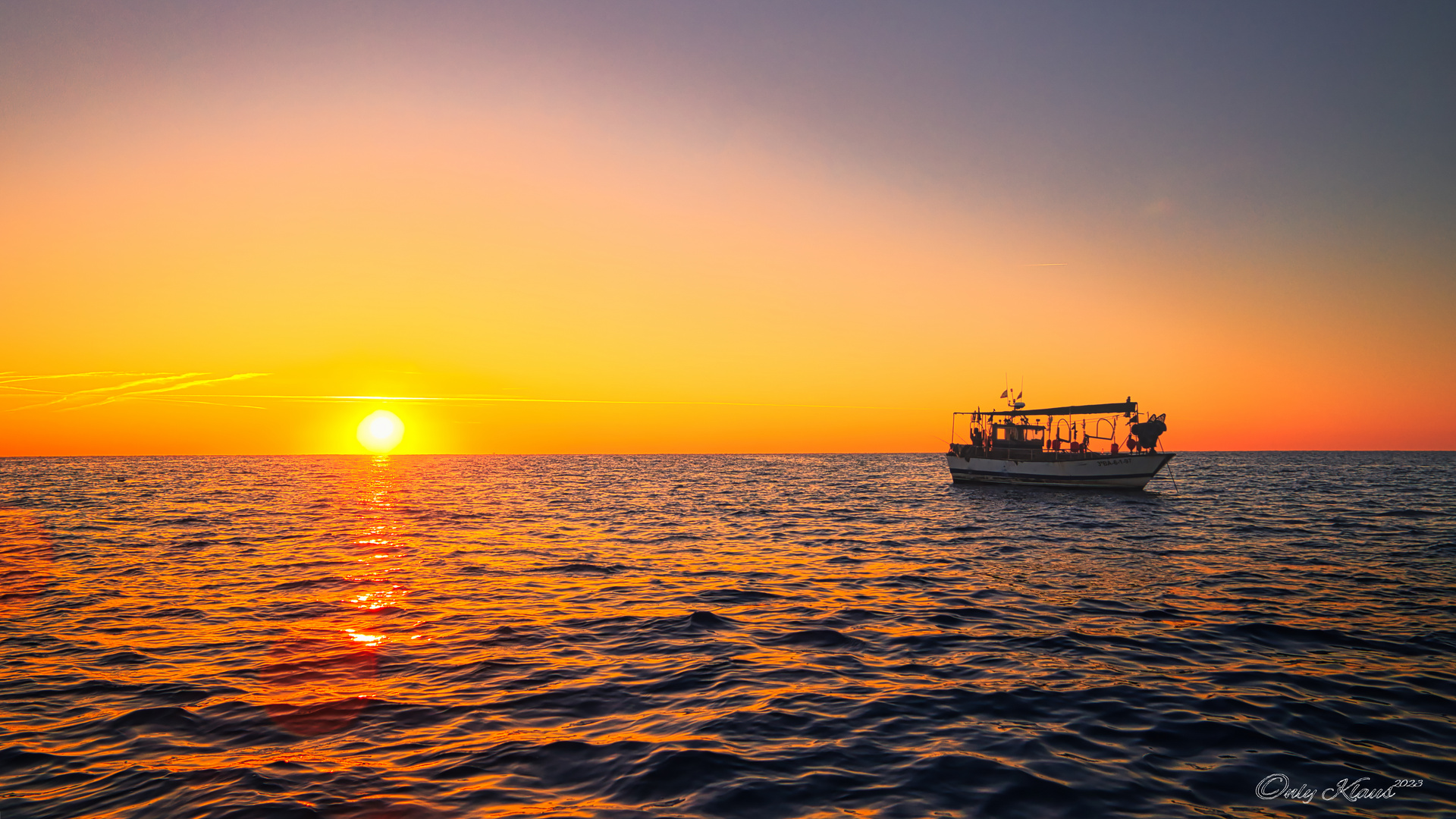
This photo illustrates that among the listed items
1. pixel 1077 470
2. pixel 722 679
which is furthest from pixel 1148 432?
pixel 722 679

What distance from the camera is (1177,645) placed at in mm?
12414

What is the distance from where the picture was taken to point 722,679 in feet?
34.2

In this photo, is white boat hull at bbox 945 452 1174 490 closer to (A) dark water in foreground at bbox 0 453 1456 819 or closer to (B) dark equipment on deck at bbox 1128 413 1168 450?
(B) dark equipment on deck at bbox 1128 413 1168 450

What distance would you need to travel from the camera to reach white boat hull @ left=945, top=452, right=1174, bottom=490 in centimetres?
5475

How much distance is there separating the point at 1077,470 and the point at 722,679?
5677 cm

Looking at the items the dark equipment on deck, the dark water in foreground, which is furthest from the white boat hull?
the dark water in foreground

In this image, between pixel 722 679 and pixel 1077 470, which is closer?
pixel 722 679

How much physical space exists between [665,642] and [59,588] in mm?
16501

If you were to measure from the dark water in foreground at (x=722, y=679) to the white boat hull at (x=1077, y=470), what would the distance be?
99.7 feet

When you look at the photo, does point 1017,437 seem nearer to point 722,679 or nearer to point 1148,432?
point 1148,432

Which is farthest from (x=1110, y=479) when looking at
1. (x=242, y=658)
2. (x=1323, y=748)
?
(x=242, y=658)

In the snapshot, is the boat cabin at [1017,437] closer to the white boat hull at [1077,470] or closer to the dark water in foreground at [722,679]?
the white boat hull at [1077,470]

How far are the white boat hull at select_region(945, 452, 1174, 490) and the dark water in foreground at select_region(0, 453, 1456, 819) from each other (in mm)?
30396

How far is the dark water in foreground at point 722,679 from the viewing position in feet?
22.3
